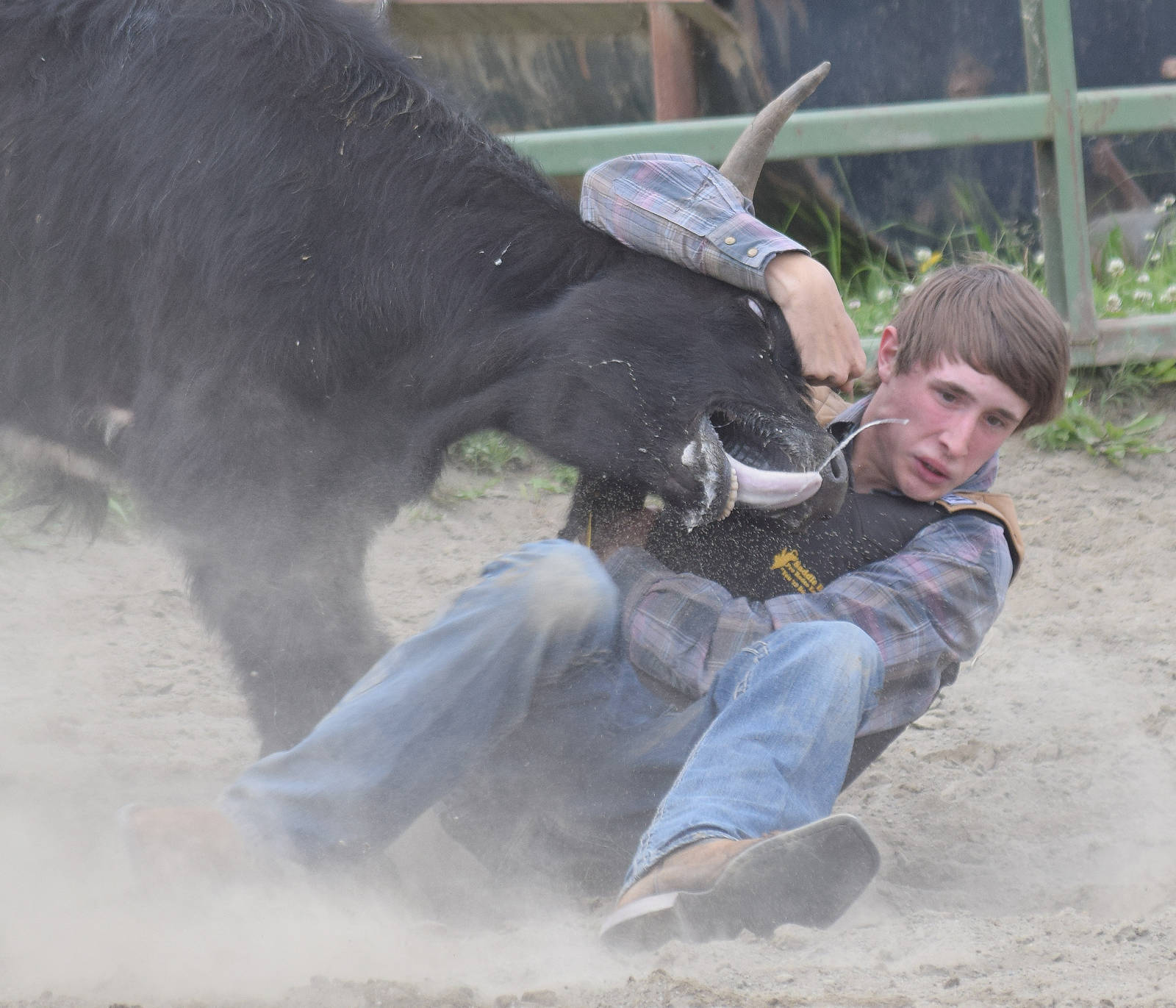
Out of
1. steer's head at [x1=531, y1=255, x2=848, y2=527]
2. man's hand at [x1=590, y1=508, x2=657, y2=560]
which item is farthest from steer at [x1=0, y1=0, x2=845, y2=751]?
man's hand at [x1=590, y1=508, x2=657, y2=560]

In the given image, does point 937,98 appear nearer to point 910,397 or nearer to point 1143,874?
point 910,397

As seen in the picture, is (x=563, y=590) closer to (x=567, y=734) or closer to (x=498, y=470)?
(x=567, y=734)

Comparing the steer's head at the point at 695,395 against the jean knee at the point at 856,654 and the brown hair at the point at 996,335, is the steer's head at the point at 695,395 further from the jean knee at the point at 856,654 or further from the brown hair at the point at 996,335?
the brown hair at the point at 996,335

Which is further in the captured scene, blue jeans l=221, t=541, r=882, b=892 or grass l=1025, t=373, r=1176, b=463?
grass l=1025, t=373, r=1176, b=463

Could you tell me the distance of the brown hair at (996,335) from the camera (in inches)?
87.0

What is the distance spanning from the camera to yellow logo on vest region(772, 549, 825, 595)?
219 cm

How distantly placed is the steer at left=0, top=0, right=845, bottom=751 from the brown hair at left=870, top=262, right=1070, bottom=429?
0.49m

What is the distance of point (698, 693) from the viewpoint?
209cm

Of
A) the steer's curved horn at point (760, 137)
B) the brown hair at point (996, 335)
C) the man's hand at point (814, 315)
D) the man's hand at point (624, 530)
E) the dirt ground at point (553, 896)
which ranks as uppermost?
the steer's curved horn at point (760, 137)

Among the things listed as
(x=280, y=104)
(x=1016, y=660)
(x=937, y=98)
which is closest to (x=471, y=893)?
(x=280, y=104)

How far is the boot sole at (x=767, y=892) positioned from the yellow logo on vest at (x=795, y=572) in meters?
0.57

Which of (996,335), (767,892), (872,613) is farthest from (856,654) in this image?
(996,335)

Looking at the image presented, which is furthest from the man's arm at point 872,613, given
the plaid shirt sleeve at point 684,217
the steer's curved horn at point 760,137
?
the steer's curved horn at point 760,137

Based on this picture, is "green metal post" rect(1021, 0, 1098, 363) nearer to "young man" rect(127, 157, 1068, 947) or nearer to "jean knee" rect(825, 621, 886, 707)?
"young man" rect(127, 157, 1068, 947)
